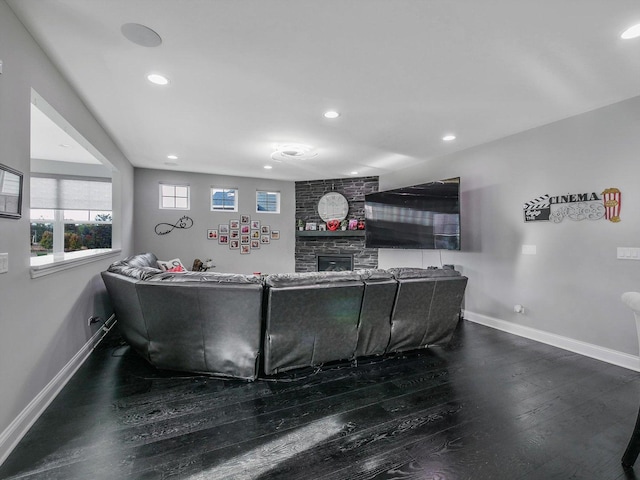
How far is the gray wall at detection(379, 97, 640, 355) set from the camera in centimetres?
295

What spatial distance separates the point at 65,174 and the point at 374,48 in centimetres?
629

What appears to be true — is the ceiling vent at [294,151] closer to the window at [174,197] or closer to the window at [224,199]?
the window at [224,199]

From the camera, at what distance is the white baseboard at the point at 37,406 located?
1.68 meters

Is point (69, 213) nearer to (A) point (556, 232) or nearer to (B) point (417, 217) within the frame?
(B) point (417, 217)

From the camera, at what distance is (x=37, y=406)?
202 cm

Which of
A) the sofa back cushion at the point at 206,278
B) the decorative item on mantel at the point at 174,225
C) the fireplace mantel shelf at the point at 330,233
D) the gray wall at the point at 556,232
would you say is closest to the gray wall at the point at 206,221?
the decorative item on mantel at the point at 174,225

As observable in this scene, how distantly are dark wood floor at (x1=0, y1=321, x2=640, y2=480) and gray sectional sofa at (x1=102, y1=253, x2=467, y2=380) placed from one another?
7.1 inches

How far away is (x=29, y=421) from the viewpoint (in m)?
1.91

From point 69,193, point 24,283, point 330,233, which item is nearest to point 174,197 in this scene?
point 69,193

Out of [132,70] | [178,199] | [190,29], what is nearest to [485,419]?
[190,29]

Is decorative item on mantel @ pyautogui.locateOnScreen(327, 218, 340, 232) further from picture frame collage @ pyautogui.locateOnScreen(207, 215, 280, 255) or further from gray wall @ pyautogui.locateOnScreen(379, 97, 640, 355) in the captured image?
gray wall @ pyautogui.locateOnScreen(379, 97, 640, 355)

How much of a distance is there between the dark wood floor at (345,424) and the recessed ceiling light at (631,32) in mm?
2674

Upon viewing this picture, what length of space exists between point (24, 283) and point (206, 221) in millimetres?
4586

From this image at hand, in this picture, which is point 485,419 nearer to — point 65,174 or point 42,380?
point 42,380
